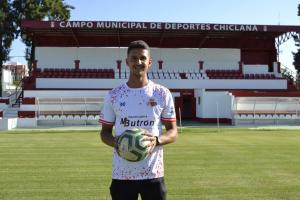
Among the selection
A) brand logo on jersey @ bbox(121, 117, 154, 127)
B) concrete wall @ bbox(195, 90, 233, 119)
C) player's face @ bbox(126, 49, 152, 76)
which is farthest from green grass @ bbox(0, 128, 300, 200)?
concrete wall @ bbox(195, 90, 233, 119)

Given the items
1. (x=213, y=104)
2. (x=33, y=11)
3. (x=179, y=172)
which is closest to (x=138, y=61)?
(x=179, y=172)

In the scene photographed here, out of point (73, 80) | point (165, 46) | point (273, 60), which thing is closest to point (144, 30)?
point (165, 46)

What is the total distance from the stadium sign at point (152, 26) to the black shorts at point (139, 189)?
41234mm

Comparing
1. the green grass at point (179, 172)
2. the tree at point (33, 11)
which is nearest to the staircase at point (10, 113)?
the tree at point (33, 11)

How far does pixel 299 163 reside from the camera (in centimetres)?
1320

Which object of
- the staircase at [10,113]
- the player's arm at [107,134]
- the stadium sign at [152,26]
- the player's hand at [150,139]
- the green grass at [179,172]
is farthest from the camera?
the stadium sign at [152,26]

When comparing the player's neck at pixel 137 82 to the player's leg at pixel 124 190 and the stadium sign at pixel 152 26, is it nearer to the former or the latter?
the player's leg at pixel 124 190

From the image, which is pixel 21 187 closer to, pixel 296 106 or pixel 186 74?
pixel 296 106

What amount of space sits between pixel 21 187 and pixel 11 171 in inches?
90.4

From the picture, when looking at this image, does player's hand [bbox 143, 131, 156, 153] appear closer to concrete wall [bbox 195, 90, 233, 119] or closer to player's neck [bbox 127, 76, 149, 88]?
player's neck [bbox 127, 76, 149, 88]

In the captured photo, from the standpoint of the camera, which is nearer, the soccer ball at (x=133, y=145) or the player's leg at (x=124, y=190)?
the soccer ball at (x=133, y=145)

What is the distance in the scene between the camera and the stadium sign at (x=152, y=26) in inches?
1775

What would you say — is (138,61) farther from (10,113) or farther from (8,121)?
(10,113)

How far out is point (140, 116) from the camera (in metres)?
4.59
